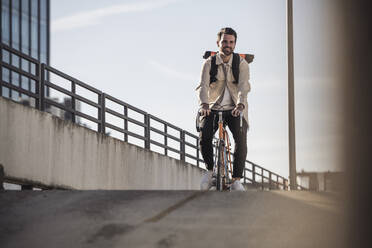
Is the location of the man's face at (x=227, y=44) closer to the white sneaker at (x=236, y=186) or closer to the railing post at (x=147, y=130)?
the white sneaker at (x=236, y=186)

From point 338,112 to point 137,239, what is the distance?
2289mm

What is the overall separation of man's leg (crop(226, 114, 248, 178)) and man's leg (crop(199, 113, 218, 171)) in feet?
0.74

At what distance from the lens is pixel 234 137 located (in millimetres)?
10664

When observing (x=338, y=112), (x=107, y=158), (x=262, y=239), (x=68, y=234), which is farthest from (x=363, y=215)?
(x=107, y=158)

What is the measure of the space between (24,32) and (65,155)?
59445 millimetres

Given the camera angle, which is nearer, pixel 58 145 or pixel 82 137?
pixel 58 145

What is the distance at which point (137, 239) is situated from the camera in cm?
646

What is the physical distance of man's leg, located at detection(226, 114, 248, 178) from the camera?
10.5 metres


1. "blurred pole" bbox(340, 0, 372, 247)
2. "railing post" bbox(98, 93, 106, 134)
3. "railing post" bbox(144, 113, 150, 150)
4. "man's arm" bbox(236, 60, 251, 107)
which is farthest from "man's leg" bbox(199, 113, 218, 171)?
"railing post" bbox(144, 113, 150, 150)

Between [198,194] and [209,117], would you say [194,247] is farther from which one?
[209,117]

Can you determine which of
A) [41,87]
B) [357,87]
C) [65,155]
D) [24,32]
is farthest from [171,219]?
[24,32]

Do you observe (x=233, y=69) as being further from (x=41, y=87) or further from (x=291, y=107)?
(x=41, y=87)


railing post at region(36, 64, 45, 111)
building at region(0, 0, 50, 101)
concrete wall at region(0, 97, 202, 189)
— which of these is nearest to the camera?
concrete wall at region(0, 97, 202, 189)

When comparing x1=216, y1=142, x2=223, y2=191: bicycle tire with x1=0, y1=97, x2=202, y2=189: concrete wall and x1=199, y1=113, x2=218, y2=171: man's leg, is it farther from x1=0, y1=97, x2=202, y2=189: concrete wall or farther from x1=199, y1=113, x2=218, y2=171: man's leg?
x1=0, y1=97, x2=202, y2=189: concrete wall
